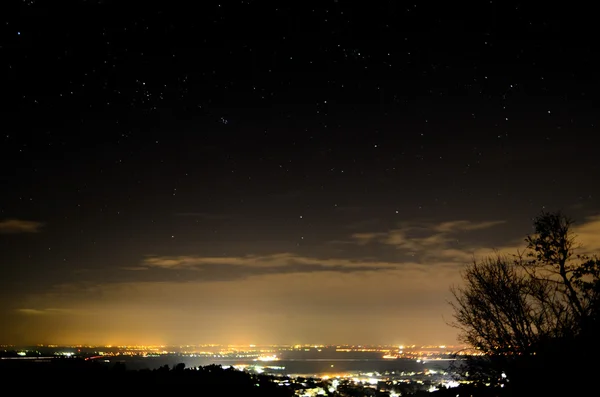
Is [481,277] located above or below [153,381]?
above

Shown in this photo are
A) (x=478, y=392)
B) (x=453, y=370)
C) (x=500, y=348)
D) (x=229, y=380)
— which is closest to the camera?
→ (x=500, y=348)

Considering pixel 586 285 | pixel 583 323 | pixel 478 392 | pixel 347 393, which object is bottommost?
pixel 347 393

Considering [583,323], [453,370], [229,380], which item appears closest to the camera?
[583,323]

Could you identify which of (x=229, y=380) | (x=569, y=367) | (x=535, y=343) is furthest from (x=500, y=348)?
(x=229, y=380)

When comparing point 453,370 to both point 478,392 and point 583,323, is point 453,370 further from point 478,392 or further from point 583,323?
point 583,323

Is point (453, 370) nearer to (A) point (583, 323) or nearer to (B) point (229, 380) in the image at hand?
(A) point (583, 323)

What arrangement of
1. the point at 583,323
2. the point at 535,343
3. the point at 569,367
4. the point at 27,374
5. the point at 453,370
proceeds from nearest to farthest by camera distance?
1. the point at 569,367
2. the point at 583,323
3. the point at 27,374
4. the point at 535,343
5. the point at 453,370

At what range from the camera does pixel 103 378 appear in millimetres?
14875

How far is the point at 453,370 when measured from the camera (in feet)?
55.2

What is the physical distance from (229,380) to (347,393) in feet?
69.5

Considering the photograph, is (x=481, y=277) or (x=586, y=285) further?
(x=481, y=277)

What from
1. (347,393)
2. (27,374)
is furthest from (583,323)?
(347,393)

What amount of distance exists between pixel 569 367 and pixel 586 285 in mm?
4038

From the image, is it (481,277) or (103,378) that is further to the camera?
(481,277)
